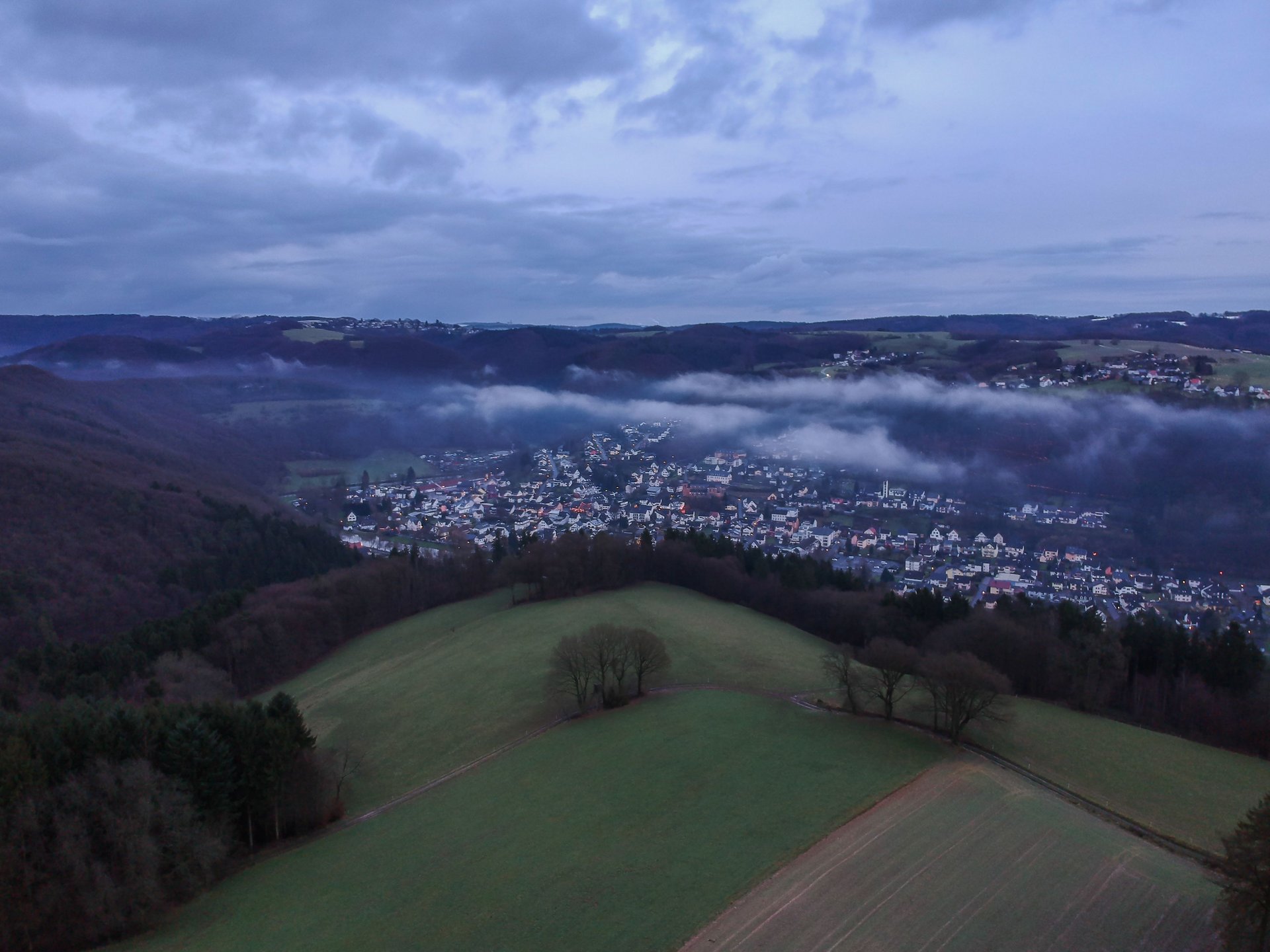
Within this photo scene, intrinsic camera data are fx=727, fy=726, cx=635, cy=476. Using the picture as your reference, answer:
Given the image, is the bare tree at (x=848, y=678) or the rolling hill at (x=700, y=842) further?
the bare tree at (x=848, y=678)

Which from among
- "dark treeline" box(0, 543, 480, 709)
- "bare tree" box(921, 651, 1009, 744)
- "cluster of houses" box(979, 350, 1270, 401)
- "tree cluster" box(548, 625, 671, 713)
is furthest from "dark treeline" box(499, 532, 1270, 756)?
"cluster of houses" box(979, 350, 1270, 401)

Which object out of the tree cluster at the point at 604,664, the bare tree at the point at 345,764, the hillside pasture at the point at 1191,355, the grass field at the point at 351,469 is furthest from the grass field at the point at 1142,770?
the grass field at the point at 351,469

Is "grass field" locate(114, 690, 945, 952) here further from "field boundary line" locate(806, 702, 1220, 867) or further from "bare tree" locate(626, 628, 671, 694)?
"bare tree" locate(626, 628, 671, 694)

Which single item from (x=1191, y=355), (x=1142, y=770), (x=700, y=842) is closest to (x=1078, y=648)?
(x=1142, y=770)

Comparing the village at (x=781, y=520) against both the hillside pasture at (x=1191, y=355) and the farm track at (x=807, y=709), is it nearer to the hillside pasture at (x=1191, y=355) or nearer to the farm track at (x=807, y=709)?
the farm track at (x=807, y=709)

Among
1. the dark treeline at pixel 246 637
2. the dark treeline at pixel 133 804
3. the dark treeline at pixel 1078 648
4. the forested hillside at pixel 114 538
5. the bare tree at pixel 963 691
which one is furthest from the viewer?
the forested hillside at pixel 114 538
